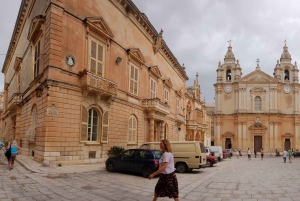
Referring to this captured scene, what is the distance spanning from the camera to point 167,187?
22.3 ft

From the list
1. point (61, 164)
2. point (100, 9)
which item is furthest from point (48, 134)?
point (100, 9)

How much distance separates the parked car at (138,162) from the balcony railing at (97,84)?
395 centimetres

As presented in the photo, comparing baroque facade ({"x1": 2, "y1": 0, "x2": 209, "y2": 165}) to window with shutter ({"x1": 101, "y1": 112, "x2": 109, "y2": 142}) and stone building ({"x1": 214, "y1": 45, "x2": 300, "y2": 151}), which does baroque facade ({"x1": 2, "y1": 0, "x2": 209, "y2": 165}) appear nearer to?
window with shutter ({"x1": 101, "y1": 112, "x2": 109, "y2": 142})

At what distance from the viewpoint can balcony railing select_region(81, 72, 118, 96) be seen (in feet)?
49.3

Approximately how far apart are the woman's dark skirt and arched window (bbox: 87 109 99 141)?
9750mm

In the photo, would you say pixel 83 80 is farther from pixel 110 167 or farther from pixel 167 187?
pixel 167 187

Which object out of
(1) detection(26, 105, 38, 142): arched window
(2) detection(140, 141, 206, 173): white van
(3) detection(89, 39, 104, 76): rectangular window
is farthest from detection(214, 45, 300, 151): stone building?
(1) detection(26, 105, 38, 142): arched window

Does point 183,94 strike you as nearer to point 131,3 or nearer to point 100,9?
point 131,3

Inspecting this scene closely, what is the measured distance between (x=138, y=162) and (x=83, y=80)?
5.21 meters

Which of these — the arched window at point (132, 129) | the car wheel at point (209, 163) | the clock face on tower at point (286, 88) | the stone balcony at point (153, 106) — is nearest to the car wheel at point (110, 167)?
the arched window at point (132, 129)

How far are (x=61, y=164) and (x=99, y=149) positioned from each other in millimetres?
3248

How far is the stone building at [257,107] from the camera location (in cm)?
5519

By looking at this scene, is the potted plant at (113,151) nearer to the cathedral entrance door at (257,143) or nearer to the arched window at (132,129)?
the arched window at (132,129)

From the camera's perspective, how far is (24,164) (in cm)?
1309
